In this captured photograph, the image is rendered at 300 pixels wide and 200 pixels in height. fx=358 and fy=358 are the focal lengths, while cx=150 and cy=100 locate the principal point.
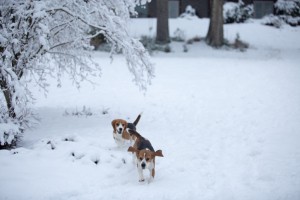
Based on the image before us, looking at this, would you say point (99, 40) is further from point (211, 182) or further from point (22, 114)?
point (211, 182)

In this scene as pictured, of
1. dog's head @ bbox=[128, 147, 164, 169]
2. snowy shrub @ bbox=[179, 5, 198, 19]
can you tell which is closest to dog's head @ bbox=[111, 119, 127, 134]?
dog's head @ bbox=[128, 147, 164, 169]

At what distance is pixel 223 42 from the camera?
78.5 feet

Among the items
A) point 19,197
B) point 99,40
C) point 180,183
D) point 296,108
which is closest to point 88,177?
point 19,197

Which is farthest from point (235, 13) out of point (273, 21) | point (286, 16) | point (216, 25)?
point (216, 25)

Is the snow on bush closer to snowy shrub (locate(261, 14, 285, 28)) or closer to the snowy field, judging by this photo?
snowy shrub (locate(261, 14, 285, 28))

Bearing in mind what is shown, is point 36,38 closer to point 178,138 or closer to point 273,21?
point 178,138

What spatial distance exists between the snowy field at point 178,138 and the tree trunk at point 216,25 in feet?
14.2

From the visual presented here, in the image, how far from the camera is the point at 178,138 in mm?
9773

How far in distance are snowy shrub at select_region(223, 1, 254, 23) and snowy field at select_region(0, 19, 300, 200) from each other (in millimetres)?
13537

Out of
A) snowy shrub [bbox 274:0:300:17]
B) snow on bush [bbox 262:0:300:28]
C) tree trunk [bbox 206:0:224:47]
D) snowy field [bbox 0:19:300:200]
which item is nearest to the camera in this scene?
snowy field [bbox 0:19:300:200]

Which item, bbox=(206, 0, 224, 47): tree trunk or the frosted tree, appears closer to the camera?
the frosted tree

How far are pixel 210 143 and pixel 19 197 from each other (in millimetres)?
5012

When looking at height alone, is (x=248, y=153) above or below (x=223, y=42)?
below

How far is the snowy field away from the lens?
21.6 feet
